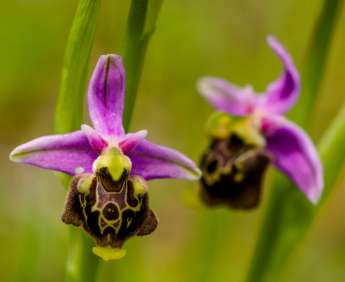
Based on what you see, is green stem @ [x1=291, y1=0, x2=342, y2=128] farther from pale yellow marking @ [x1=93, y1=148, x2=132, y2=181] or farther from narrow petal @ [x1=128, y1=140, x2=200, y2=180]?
pale yellow marking @ [x1=93, y1=148, x2=132, y2=181]

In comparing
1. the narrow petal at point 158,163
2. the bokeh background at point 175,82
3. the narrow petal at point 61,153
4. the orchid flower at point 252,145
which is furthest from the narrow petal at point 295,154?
the bokeh background at point 175,82

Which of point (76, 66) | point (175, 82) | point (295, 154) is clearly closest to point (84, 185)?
point (76, 66)

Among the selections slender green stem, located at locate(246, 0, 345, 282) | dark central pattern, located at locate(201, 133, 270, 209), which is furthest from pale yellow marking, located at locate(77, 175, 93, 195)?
slender green stem, located at locate(246, 0, 345, 282)

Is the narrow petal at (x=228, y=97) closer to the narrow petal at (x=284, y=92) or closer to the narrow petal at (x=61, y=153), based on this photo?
the narrow petal at (x=284, y=92)

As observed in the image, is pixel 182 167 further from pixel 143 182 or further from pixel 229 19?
pixel 229 19

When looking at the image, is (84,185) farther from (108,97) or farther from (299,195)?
(299,195)

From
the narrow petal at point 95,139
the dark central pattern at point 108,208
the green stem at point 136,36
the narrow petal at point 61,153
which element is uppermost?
the green stem at point 136,36
